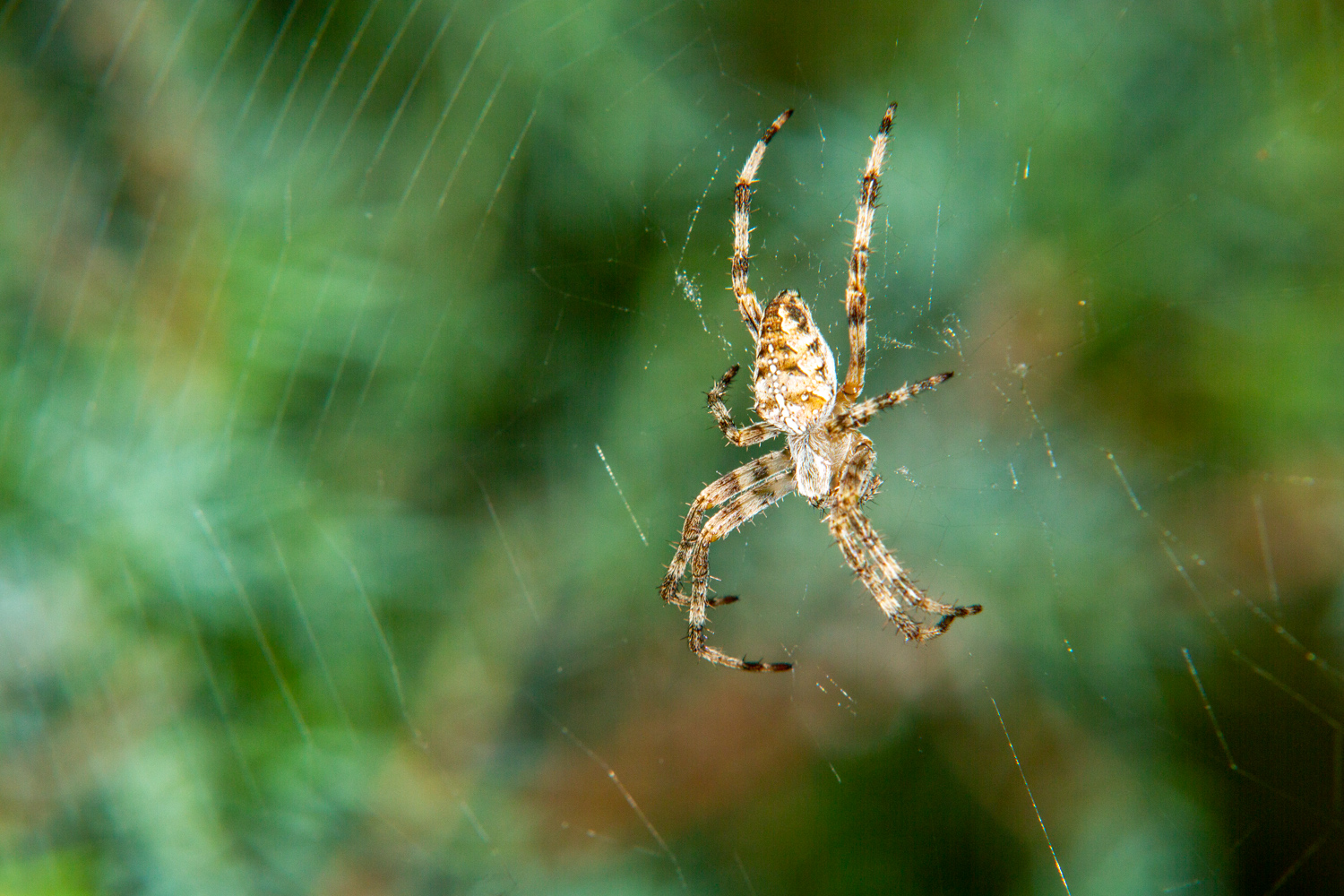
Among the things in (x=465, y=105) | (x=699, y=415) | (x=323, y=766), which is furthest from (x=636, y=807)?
(x=465, y=105)

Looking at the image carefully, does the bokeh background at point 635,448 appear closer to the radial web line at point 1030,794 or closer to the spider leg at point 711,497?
the radial web line at point 1030,794

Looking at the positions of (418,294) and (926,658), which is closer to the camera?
(926,658)

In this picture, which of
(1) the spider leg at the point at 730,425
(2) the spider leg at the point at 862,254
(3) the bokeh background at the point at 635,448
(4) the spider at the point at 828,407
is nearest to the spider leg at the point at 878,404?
(4) the spider at the point at 828,407

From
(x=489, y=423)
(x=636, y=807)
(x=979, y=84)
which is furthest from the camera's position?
(x=489, y=423)

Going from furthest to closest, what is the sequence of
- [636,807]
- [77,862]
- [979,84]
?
[636,807] < [979,84] < [77,862]

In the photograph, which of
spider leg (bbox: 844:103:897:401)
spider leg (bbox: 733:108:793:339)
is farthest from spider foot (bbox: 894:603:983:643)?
spider leg (bbox: 733:108:793:339)

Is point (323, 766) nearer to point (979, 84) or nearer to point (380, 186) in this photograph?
point (380, 186)
